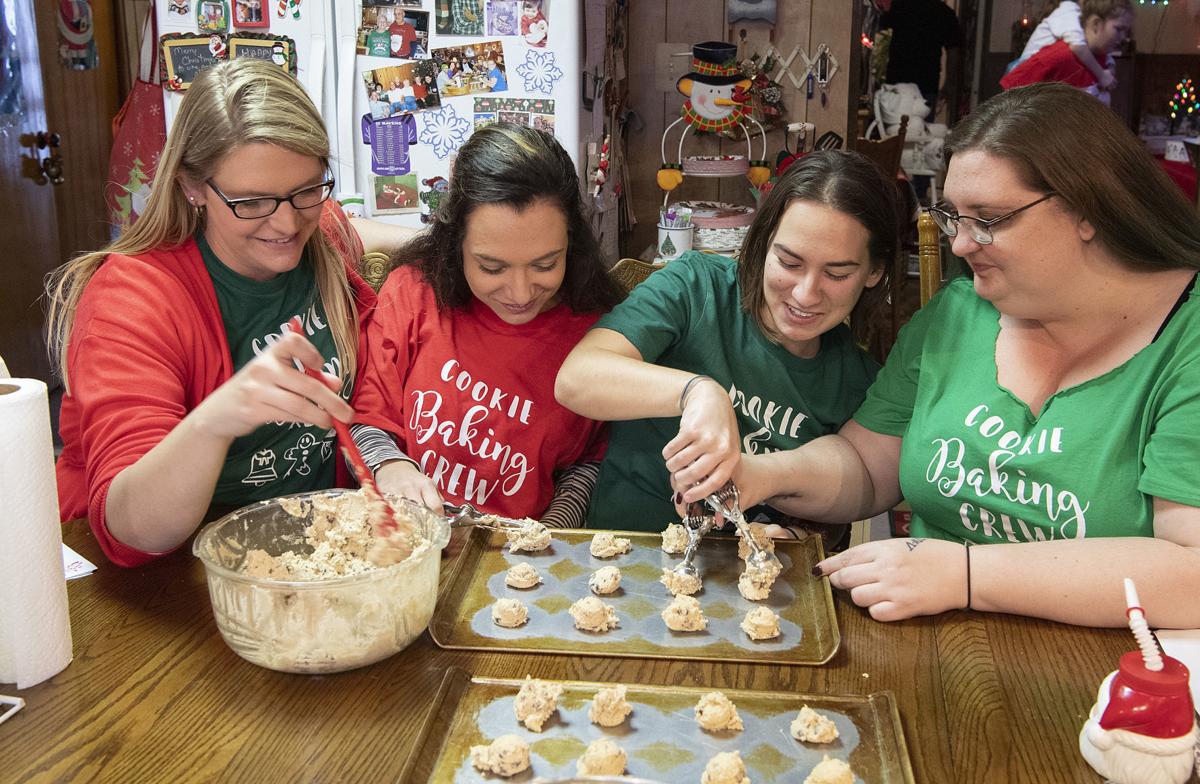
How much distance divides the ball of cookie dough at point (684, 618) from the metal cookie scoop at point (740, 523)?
0.13m

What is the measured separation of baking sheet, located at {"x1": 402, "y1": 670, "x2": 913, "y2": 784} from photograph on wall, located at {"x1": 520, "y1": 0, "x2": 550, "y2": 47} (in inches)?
93.2

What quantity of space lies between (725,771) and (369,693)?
15.1 inches

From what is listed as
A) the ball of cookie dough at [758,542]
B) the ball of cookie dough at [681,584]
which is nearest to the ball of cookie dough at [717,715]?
the ball of cookie dough at [681,584]

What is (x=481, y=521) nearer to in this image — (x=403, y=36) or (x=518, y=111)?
(x=518, y=111)

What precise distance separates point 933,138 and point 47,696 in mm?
5384

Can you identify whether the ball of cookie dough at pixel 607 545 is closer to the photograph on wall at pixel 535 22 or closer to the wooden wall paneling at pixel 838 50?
the photograph on wall at pixel 535 22

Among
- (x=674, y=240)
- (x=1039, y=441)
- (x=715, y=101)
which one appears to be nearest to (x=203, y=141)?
(x=1039, y=441)

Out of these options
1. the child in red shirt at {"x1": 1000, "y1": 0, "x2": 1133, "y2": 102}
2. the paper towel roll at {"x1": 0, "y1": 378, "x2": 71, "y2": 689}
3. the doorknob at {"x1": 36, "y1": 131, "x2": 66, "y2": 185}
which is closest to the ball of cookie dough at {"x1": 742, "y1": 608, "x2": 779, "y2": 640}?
the paper towel roll at {"x1": 0, "y1": 378, "x2": 71, "y2": 689}

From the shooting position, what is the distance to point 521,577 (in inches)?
50.7

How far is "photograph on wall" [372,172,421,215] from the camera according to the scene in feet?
10.4

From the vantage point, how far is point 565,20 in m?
3.02

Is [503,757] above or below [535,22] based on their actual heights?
below

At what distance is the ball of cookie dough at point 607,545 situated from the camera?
138cm

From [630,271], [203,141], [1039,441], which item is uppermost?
[203,141]
